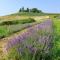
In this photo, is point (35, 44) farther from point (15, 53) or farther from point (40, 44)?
point (15, 53)

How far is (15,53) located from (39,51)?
70 cm

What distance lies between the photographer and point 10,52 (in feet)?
22.9

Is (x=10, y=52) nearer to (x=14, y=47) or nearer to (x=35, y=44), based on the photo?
(x=14, y=47)

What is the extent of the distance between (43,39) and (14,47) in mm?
786

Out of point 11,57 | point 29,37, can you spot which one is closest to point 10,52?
point 11,57

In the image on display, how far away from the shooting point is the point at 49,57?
23.6 ft

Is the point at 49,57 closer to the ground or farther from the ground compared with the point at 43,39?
closer to the ground

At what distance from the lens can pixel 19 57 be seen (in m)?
6.54

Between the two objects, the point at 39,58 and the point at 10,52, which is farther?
the point at 10,52

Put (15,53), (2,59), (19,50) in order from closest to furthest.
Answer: (19,50) → (15,53) → (2,59)

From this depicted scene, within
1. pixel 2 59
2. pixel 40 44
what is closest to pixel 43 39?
pixel 40 44

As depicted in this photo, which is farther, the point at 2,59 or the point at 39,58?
the point at 2,59

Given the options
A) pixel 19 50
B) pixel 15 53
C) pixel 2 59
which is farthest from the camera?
pixel 2 59

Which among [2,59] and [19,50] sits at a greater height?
[19,50]
